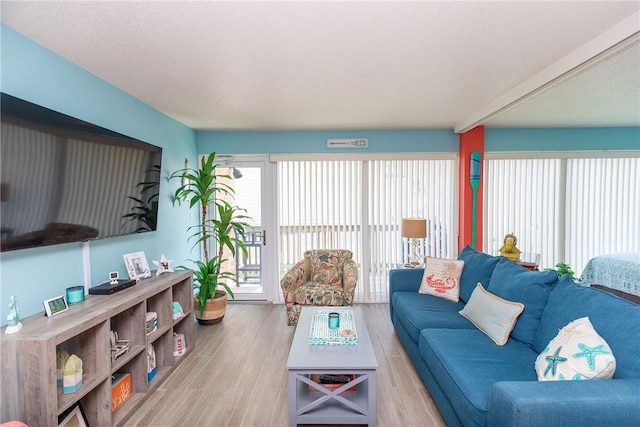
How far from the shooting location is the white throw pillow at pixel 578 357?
4.34 feet

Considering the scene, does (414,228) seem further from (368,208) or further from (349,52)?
(349,52)

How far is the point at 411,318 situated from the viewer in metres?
2.54

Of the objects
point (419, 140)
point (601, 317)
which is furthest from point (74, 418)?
point (419, 140)

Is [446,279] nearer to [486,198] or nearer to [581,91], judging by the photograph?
[486,198]

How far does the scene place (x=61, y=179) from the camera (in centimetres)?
186

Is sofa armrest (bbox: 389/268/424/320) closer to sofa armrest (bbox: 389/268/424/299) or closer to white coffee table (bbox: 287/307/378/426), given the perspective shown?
sofa armrest (bbox: 389/268/424/299)

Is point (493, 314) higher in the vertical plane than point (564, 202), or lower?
lower

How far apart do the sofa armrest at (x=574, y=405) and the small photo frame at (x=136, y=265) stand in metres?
2.74

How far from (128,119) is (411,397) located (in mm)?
3456

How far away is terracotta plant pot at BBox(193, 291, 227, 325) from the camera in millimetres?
3549

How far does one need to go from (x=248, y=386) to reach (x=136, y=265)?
146 centimetres

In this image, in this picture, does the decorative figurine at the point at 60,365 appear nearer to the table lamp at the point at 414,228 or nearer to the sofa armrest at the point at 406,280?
the sofa armrest at the point at 406,280

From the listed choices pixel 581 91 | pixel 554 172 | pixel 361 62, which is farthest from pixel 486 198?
pixel 361 62

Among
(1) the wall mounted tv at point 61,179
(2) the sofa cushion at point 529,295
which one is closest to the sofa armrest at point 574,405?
(2) the sofa cushion at point 529,295
